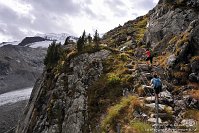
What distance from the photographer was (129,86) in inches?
1641

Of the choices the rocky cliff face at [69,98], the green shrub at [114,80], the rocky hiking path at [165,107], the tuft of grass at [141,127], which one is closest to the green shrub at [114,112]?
the rocky hiking path at [165,107]

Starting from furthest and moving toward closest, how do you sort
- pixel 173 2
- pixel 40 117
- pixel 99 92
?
1. pixel 173 2
2. pixel 40 117
3. pixel 99 92

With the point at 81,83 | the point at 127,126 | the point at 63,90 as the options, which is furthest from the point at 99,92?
the point at 127,126

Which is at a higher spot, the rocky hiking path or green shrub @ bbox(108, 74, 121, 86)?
green shrub @ bbox(108, 74, 121, 86)

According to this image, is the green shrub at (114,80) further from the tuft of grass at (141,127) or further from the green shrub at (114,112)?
the tuft of grass at (141,127)

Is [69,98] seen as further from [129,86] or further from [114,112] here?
[114,112]

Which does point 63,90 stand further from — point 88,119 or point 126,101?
point 126,101

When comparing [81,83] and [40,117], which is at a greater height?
[81,83]

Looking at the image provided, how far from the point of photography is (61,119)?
4653 cm

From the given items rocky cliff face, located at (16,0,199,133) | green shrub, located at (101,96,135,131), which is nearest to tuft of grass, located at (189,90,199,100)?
rocky cliff face, located at (16,0,199,133)

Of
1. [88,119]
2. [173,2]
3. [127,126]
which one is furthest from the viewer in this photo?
[173,2]

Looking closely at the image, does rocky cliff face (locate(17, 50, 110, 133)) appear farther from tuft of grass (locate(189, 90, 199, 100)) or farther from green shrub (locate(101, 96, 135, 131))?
tuft of grass (locate(189, 90, 199, 100))

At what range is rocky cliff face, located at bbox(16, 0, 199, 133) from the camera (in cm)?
3362

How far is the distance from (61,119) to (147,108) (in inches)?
648
